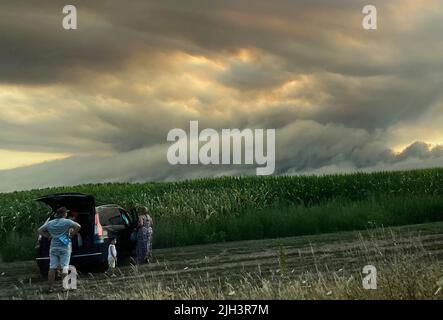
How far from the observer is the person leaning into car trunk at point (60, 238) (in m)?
16.2

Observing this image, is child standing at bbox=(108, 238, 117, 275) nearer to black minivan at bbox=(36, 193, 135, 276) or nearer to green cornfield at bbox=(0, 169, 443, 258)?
black minivan at bbox=(36, 193, 135, 276)

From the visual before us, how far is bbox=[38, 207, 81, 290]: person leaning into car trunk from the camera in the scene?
1616 cm

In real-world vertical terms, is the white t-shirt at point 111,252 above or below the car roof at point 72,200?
below

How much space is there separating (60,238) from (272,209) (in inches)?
639

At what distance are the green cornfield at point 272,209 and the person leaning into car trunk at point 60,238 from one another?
7.76 meters

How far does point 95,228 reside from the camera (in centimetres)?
1855

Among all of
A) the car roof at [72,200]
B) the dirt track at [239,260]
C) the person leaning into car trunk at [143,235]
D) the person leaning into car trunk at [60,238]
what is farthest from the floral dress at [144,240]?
the person leaning into car trunk at [60,238]

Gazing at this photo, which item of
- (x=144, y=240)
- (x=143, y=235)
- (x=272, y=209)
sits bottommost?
(x=144, y=240)

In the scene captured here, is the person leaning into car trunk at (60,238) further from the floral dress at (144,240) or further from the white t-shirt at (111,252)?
the floral dress at (144,240)

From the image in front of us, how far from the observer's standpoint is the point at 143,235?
20281mm


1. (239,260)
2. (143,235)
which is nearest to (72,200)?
(143,235)

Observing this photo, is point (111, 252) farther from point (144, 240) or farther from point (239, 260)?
point (239, 260)

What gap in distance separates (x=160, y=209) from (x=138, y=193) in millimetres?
6865
